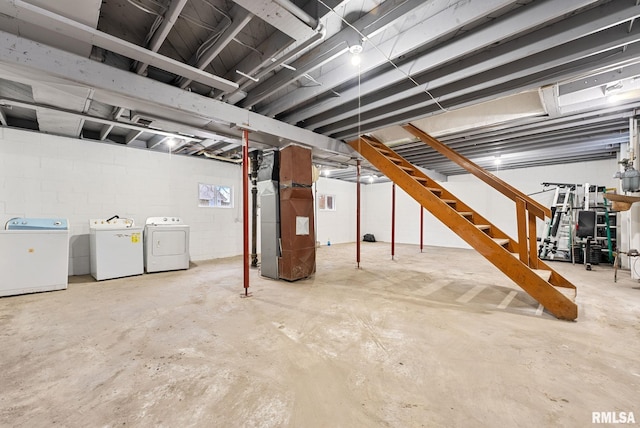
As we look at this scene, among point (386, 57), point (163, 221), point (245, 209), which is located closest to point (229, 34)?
point (386, 57)

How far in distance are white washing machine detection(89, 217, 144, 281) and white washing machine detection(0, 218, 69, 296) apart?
0.45 m

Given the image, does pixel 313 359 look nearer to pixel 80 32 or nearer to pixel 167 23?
pixel 167 23

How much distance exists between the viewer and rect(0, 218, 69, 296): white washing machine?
3250mm

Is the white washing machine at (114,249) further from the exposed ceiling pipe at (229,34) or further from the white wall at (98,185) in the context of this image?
the exposed ceiling pipe at (229,34)

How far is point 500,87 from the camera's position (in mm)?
2914

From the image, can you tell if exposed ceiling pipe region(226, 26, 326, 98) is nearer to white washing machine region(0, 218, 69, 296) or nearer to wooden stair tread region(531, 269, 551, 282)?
white washing machine region(0, 218, 69, 296)

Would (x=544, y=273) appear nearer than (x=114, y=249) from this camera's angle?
Yes

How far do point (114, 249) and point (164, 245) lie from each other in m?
0.73

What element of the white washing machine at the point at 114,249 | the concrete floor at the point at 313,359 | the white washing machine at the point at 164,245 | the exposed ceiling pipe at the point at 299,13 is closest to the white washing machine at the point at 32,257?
the concrete floor at the point at 313,359

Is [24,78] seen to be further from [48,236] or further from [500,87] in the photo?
[500,87]

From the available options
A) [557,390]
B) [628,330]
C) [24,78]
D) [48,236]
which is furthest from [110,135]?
[628,330]

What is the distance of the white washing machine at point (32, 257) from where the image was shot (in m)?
3.25

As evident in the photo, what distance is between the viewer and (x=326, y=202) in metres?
9.29

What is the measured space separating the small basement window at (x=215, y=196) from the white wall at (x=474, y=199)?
6.06 m
